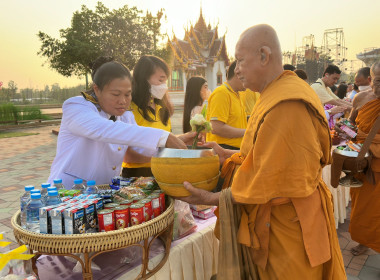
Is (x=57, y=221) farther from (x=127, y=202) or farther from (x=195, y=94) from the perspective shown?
(x=195, y=94)

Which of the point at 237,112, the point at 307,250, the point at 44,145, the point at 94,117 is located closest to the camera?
the point at 307,250

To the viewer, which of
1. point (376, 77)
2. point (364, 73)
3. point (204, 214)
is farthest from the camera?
point (364, 73)

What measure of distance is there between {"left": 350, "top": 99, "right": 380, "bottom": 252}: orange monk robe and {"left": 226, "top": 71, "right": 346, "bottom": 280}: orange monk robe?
1980 mm

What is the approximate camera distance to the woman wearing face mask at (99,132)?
5.15 ft

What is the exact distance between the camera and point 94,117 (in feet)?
5.31

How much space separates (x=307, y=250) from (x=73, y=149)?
1366mm

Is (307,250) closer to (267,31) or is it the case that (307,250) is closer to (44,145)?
(267,31)

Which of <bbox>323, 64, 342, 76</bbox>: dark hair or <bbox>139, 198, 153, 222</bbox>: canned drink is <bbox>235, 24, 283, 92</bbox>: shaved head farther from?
<bbox>323, 64, 342, 76</bbox>: dark hair

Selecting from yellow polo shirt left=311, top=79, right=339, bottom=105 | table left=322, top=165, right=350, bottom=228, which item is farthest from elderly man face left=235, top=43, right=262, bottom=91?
yellow polo shirt left=311, top=79, right=339, bottom=105

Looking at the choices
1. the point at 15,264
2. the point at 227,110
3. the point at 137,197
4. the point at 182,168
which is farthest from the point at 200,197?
the point at 227,110

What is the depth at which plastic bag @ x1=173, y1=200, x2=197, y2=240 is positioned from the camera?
1.63 meters

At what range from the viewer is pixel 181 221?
1678 mm

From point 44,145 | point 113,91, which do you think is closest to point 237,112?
point 113,91

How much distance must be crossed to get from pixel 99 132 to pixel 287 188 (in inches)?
39.9
